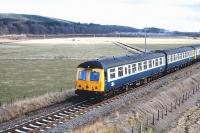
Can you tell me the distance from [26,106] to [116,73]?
8098 mm

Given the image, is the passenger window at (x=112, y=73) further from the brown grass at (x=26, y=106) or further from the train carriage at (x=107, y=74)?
the brown grass at (x=26, y=106)

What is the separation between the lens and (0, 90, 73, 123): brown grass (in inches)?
951

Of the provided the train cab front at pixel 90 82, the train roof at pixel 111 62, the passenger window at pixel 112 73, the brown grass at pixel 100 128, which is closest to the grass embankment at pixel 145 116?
the brown grass at pixel 100 128

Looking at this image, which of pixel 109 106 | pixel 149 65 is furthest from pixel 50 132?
pixel 149 65

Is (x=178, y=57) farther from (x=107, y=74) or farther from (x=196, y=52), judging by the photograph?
(x=107, y=74)

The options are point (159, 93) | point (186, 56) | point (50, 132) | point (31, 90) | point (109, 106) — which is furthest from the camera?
point (186, 56)

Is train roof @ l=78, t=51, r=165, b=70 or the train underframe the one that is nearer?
the train underframe

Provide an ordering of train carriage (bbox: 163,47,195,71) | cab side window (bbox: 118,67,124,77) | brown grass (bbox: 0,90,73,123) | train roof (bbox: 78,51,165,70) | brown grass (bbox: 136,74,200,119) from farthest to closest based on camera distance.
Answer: train carriage (bbox: 163,47,195,71), cab side window (bbox: 118,67,124,77), train roof (bbox: 78,51,165,70), brown grass (bbox: 136,74,200,119), brown grass (bbox: 0,90,73,123)

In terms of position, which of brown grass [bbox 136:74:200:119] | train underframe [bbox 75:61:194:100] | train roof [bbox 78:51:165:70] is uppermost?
train roof [bbox 78:51:165:70]

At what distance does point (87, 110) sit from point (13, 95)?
1130 cm

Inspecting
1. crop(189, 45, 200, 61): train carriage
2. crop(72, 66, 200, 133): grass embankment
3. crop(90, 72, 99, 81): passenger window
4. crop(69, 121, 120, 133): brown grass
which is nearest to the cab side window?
crop(72, 66, 200, 133): grass embankment

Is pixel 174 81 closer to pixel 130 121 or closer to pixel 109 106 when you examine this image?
pixel 109 106

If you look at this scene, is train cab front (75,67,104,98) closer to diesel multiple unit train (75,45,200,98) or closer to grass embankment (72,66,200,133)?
diesel multiple unit train (75,45,200,98)

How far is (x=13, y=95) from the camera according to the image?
34.7 metres
